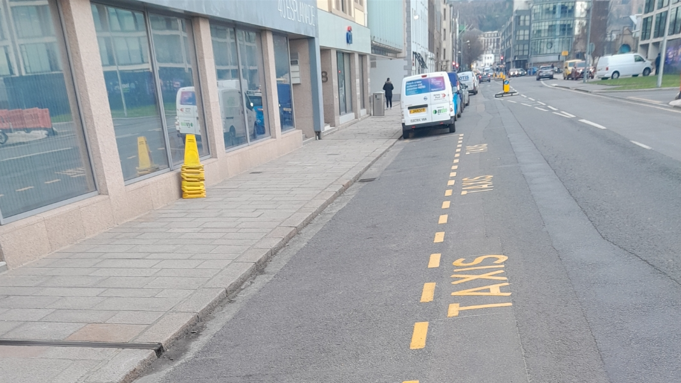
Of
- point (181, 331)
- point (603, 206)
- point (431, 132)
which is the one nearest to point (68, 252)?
point (181, 331)

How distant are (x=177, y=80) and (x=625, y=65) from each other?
4797 cm

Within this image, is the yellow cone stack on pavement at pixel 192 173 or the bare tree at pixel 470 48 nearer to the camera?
the yellow cone stack on pavement at pixel 192 173

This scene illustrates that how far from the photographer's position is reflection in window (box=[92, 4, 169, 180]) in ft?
25.8

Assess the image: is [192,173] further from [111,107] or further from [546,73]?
[546,73]

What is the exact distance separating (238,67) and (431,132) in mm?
9227

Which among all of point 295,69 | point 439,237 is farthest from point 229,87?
point 439,237

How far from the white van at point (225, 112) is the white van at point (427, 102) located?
6.29 meters

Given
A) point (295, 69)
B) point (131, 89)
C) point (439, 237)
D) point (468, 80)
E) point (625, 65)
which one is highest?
point (295, 69)

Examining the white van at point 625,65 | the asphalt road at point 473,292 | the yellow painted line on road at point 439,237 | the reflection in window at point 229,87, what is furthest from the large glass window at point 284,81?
the white van at point 625,65

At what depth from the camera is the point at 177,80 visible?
9.75 meters

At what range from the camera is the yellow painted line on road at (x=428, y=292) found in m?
4.68

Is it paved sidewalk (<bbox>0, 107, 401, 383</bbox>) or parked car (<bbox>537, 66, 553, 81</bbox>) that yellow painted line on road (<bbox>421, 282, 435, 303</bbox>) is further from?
parked car (<bbox>537, 66, 553, 81</bbox>)

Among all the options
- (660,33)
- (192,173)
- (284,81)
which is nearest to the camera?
(192,173)

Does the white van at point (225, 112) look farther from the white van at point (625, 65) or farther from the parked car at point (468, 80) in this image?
the white van at point (625, 65)
